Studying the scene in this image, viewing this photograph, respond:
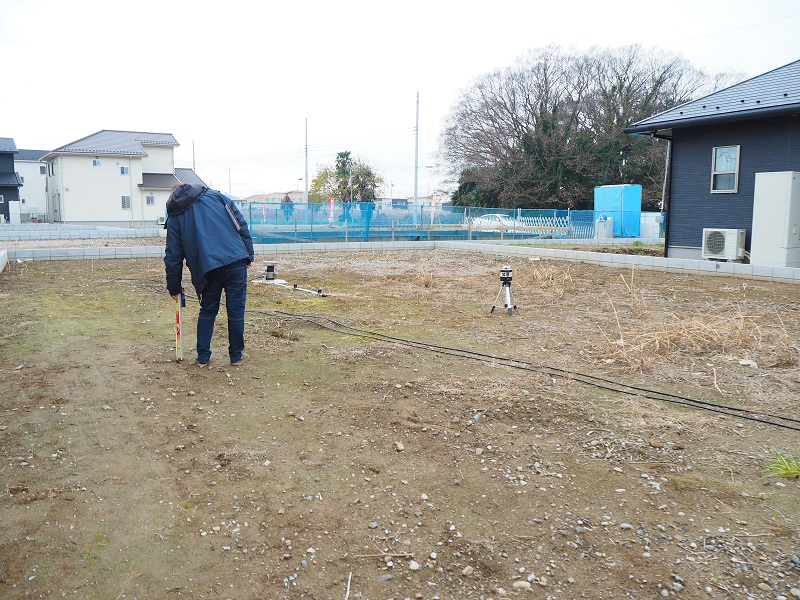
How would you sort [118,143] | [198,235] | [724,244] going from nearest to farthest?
1. [198,235]
2. [724,244]
3. [118,143]

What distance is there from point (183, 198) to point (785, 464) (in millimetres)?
4180

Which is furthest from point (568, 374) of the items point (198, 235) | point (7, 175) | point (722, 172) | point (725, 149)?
point (7, 175)

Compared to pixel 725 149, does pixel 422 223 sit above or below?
below

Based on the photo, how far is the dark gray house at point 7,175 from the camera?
4038 centimetres

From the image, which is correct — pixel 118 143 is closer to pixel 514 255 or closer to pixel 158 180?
pixel 158 180

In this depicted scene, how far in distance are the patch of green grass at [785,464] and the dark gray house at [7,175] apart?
46.1 meters

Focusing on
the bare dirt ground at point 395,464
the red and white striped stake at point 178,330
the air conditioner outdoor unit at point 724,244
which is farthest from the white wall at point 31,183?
the red and white striped stake at point 178,330

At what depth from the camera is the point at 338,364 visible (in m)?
5.06

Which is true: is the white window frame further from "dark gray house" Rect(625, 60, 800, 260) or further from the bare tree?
the bare tree

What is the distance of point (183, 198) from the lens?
186 inches

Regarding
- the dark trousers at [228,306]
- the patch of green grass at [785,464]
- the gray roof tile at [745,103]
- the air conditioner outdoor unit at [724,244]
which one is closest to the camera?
the patch of green grass at [785,464]

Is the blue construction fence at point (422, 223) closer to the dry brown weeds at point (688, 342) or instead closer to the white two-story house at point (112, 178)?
the dry brown weeds at point (688, 342)

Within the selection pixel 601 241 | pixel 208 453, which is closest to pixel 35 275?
pixel 208 453

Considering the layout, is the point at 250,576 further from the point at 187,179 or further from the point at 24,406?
the point at 187,179
